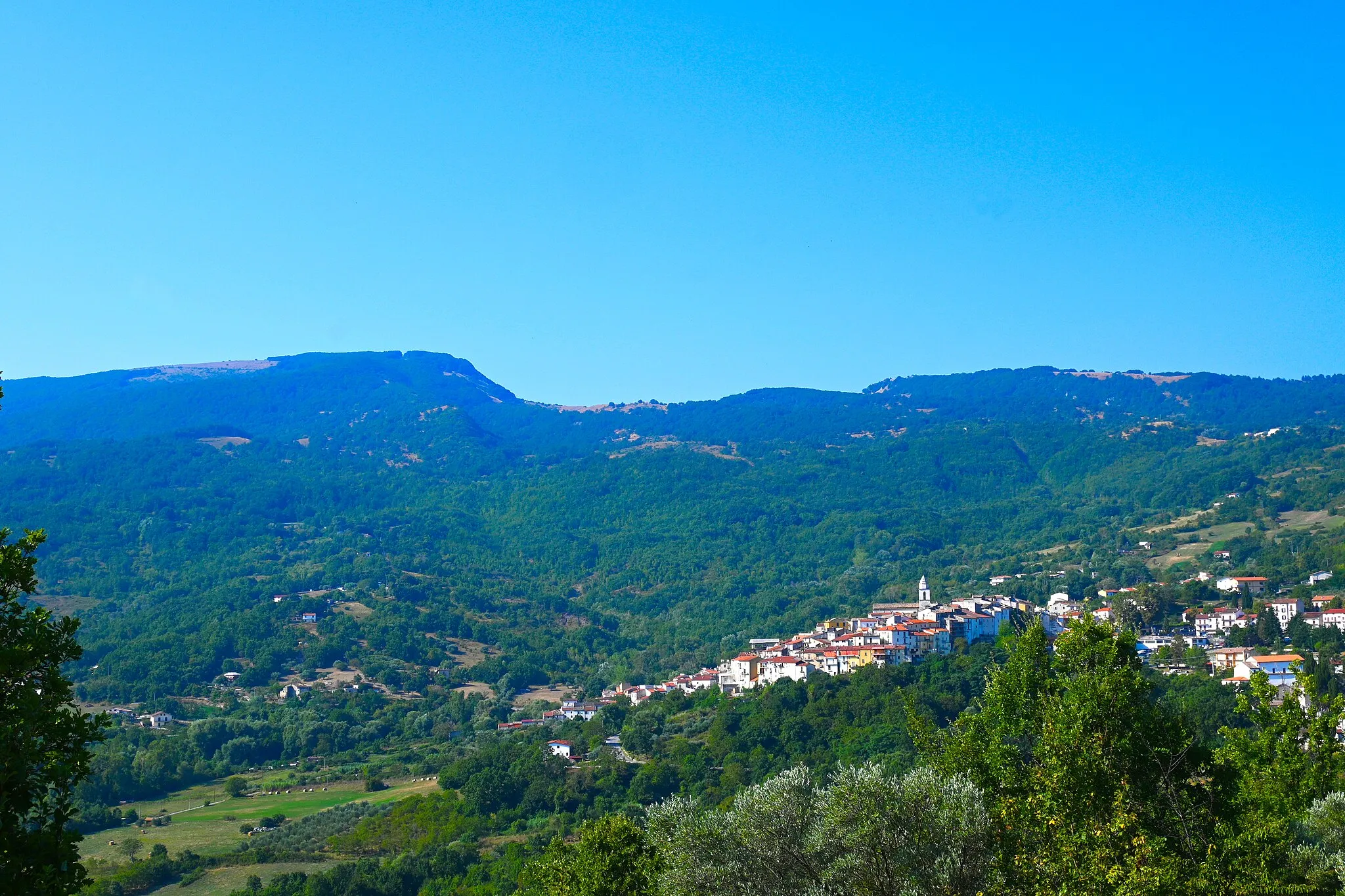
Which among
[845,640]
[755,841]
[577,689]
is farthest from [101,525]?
[755,841]

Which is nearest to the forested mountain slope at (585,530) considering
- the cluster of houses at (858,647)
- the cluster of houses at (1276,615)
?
the cluster of houses at (1276,615)

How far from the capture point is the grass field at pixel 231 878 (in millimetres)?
42469

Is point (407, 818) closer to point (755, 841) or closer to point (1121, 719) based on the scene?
point (755, 841)

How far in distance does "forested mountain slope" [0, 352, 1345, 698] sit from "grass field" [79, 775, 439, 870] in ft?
95.4

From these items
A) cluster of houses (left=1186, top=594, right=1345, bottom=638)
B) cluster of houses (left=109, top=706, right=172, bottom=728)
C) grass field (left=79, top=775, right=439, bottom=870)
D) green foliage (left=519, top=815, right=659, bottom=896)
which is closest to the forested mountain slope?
cluster of houses (left=109, top=706, right=172, bottom=728)

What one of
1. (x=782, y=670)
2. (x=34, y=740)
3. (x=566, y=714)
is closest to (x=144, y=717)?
(x=566, y=714)

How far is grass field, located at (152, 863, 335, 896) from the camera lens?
4247cm

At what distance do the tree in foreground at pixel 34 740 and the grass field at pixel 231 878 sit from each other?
3639 centimetres

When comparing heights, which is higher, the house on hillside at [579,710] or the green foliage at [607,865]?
the green foliage at [607,865]

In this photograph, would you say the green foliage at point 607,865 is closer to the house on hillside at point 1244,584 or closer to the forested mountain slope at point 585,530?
the house on hillside at point 1244,584

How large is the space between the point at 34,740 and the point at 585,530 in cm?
15190

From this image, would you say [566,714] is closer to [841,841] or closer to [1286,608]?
[1286,608]

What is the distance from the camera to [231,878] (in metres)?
44.0

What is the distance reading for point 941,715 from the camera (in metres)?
52.5
